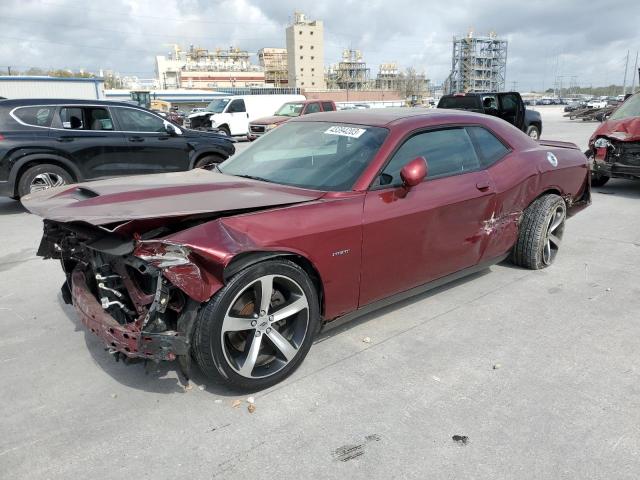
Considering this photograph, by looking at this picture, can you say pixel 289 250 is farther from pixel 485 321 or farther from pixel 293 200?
pixel 485 321

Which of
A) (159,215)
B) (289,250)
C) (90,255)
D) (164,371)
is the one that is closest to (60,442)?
(164,371)

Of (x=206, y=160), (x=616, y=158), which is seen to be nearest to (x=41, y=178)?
(x=206, y=160)

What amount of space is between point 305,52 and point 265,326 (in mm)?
127146

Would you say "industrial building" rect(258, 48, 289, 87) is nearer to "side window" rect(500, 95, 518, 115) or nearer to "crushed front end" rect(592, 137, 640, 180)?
"side window" rect(500, 95, 518, 115)

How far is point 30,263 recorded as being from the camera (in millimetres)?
5160

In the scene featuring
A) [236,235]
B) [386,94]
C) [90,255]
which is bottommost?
[90,255]

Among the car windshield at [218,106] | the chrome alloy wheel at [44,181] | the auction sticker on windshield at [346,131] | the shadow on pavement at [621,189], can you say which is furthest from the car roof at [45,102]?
the car windshield at [218,106]

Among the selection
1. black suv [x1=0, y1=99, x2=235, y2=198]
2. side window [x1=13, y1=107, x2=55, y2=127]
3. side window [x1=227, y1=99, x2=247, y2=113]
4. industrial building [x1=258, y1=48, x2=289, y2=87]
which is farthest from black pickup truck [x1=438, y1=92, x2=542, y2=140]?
industrial building [x1=258, y1=48, x2=289, y2=87]

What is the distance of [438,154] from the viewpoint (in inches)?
146

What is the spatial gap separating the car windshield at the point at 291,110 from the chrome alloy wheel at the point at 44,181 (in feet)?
40.3

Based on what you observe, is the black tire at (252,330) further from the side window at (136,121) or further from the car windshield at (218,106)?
the car windshield at (218,106)

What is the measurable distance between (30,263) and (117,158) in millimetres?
3453

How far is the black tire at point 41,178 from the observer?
7.38m

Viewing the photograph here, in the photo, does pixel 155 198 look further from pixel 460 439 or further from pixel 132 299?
pixel 460 439
